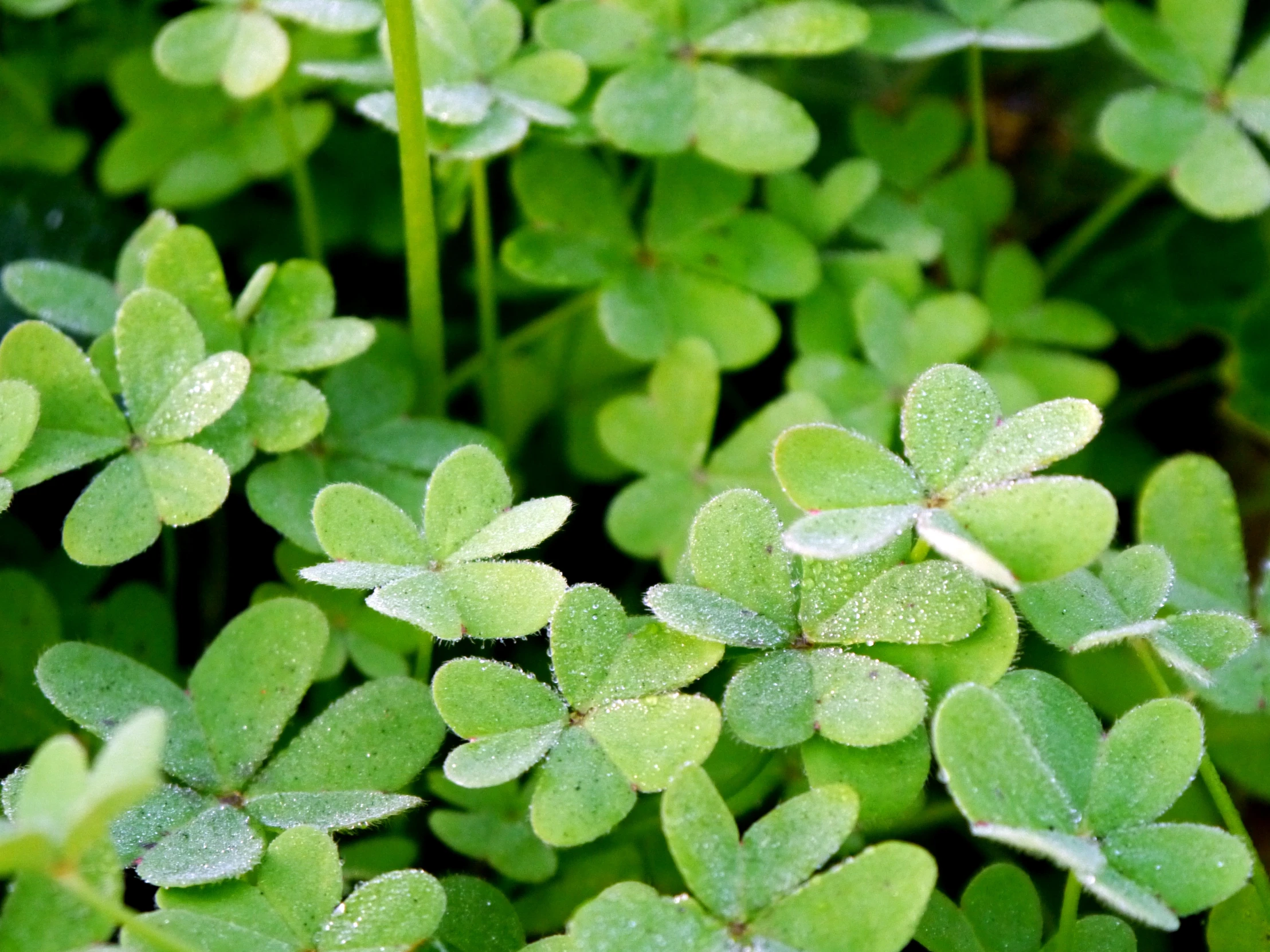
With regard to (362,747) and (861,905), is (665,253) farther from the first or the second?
(861,905)

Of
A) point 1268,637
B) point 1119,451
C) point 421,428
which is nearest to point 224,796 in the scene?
point 421,428

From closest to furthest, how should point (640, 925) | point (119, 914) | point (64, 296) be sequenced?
point (119, 914), point (640, 925), point (64, 296)

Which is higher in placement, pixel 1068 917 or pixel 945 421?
pixel 945 421

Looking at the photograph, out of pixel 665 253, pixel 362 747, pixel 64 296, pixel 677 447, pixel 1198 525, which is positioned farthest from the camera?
pixel 665 253

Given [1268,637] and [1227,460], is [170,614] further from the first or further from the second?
[1227,460]

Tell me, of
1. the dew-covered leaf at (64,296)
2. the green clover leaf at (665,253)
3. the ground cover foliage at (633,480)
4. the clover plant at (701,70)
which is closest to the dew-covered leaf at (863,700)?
the ground cover foliage at (633,480)

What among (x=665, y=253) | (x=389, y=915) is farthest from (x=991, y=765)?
(x=665, y=253)

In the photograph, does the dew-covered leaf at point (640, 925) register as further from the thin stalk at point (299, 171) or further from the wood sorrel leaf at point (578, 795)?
the thin stalk at point (299, 171)
